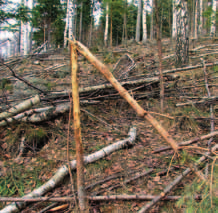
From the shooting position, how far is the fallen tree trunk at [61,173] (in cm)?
227

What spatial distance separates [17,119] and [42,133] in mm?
553

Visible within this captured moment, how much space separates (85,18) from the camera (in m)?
22.9

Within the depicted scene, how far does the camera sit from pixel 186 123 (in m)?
3.44

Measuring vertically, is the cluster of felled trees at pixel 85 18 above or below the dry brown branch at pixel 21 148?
above

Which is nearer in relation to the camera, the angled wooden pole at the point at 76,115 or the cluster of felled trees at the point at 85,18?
the angled wooden pole at the point at 76,115

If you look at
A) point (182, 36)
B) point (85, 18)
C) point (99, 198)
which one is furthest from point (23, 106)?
point (85, 18)

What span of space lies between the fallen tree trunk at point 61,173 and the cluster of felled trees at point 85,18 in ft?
9.24

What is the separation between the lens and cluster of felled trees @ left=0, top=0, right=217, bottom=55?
26.5 feet

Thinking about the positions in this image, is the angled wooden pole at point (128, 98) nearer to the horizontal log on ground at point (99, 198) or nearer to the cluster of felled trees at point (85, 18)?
the horizontal log on ground at point (99, 198)

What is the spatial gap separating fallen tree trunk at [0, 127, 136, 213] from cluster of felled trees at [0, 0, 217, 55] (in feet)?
9.24

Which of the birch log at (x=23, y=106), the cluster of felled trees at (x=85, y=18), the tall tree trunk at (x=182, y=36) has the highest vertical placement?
the cluster of felled trees at (x=85, y=18)

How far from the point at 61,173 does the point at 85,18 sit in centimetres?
2406

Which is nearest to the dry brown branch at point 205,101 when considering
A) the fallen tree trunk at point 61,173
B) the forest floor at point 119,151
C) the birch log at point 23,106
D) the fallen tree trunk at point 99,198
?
the forest floor at point 119,151

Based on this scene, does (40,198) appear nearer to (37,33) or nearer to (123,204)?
(123,204)
